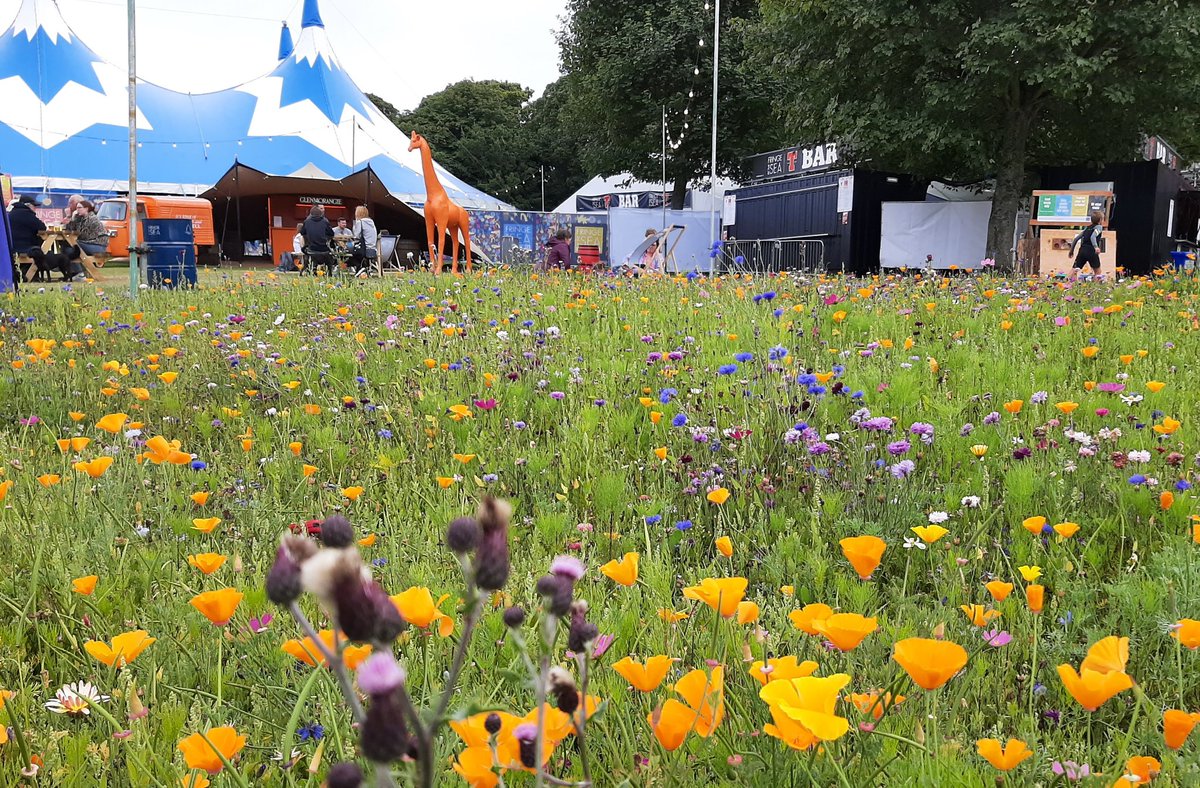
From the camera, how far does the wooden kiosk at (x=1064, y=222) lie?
1385 centimetres

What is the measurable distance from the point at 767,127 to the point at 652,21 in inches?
227

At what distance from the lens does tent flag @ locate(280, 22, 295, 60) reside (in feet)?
98.9

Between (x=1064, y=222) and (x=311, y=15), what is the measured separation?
2424 cm

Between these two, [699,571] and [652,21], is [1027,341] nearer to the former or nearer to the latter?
[699,571]

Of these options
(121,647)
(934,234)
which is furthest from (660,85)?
(121,647)

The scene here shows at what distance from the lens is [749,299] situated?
Answer: 5.77m

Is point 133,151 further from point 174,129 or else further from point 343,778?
point 174,129

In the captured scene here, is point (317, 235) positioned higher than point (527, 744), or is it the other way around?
point (317, 235)

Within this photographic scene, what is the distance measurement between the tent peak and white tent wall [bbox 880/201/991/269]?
63.6ft

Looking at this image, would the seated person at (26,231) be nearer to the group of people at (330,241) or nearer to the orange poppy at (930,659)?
the group of people at (330,241)

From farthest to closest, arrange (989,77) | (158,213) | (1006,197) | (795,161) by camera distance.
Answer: (795,161), (158,213), (1006,197), (989,77)

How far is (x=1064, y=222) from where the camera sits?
1455cm

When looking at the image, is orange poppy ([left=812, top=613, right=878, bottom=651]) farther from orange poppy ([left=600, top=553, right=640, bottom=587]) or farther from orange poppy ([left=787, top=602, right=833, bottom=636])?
orange poppy ([left=600, top=553, right=640, bottom=587])

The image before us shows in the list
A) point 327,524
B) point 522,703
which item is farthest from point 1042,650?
point 327,524
